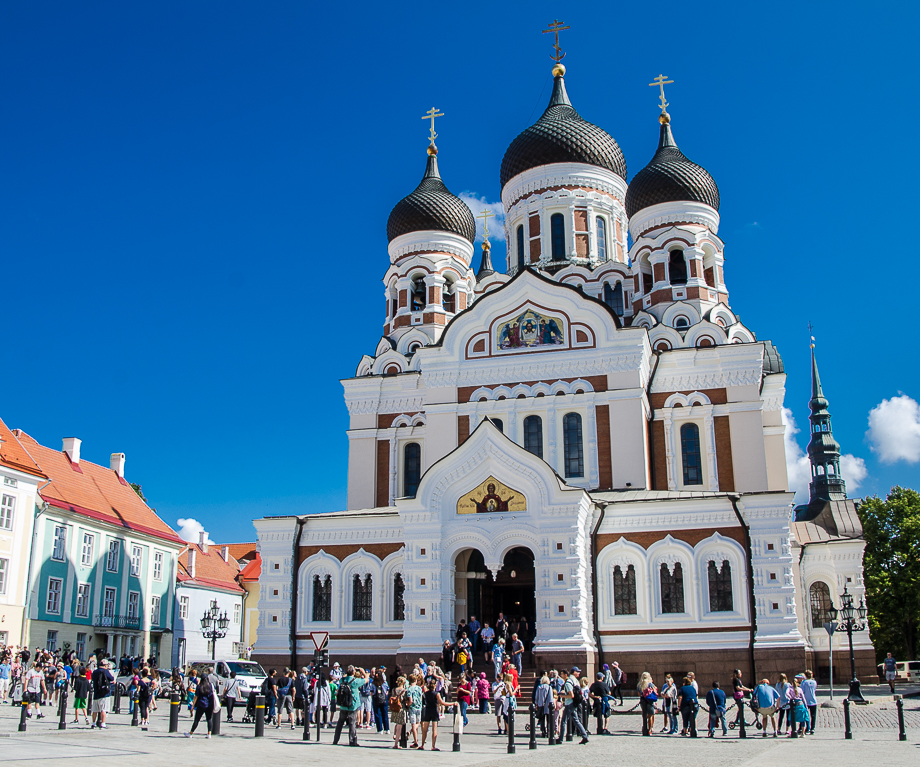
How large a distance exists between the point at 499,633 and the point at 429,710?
9.21 metres

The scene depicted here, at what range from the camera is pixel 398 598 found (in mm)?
26328

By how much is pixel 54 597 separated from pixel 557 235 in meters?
22.3

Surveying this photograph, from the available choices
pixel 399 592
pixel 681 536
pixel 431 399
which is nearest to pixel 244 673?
pixel 399 592

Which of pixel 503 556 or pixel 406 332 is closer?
pixel 503 556

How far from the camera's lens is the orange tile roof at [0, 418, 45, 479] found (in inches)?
1219

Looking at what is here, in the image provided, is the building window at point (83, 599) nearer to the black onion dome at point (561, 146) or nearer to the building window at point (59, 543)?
the building window at point (59, 543)

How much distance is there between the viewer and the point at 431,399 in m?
29.7

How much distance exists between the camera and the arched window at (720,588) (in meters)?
23.7

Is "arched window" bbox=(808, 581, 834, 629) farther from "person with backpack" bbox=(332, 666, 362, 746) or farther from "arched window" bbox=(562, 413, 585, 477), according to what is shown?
"person with backpack" bbox=(332, 666, 362, 746)

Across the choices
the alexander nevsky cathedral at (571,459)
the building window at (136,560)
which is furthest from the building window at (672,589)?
the building window at (136,560)

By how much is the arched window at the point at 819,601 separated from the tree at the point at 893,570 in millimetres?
7777

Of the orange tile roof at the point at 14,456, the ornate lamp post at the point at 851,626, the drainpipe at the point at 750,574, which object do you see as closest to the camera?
the drainpipe at the point at 750,574

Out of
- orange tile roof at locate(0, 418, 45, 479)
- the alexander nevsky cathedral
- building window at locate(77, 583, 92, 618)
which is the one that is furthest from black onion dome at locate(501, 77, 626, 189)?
building window at locate(77, 583, 92, 618)

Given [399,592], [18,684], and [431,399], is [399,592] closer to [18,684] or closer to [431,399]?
[431,399]
